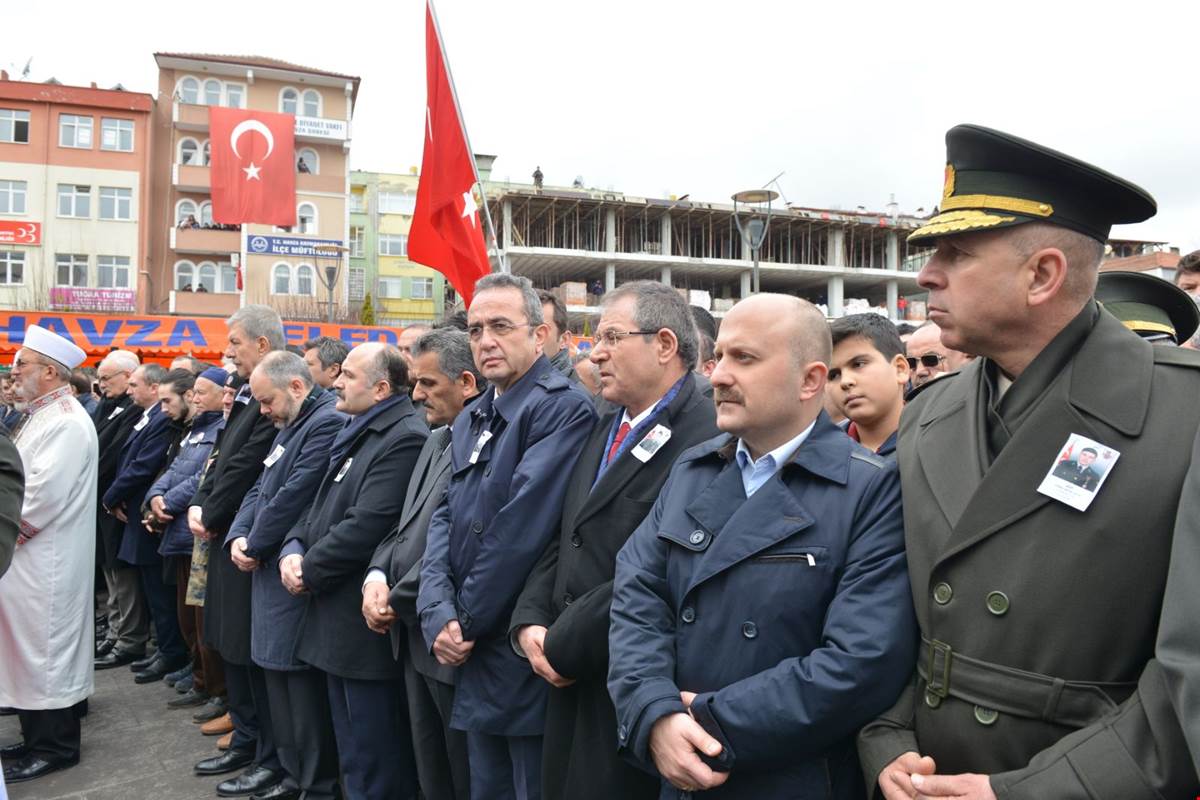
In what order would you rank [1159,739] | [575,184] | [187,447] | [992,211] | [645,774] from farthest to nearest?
[575,184]
[187,447]
[645,774]
[992,211]
[1159,739]

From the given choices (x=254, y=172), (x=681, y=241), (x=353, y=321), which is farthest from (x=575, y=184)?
(x=254, y=172)

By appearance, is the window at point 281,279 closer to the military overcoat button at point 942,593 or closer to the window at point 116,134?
the window at point 116,134

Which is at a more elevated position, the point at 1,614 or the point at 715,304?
the point at 715,304

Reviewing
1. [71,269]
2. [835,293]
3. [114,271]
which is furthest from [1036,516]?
[835,293]

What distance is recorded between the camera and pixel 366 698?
3922mm

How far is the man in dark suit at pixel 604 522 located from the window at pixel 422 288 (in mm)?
51334

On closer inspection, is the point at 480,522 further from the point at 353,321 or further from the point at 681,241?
the point at 681,241

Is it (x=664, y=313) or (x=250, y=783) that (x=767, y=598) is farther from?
(x=250, y=783)

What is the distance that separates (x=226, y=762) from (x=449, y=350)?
275 centimetres

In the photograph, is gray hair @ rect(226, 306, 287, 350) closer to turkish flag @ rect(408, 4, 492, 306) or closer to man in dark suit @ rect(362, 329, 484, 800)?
turkish flag @ rect(408, 4, 492, 306)

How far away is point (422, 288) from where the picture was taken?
5303cm

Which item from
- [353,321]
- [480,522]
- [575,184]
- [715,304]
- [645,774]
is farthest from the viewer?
[575,184]

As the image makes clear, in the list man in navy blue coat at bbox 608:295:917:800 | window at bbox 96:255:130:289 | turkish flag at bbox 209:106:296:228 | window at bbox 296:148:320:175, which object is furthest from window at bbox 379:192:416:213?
man in navy blue coat at bbox 608:295:917:800

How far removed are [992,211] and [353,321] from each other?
3909cm
